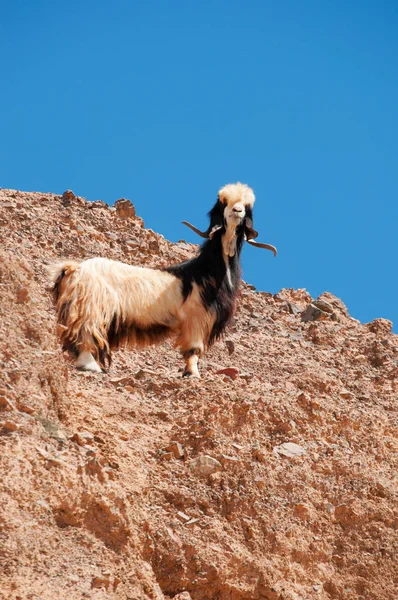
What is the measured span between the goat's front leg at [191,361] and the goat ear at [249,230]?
1748 millimetres

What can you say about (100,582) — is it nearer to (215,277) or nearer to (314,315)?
(215,277)

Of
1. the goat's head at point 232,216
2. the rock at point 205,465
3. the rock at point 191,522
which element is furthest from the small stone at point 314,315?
the rock at point 191,522

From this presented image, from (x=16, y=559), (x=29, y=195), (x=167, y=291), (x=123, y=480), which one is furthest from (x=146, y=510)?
(x=29, y=195)

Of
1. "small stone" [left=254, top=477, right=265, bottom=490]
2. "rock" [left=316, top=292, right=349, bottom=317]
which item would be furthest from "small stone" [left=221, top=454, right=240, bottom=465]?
"rock" [left=316, top=292, right=349, bottom=317]

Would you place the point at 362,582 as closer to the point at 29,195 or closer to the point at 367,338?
the point at 367,338

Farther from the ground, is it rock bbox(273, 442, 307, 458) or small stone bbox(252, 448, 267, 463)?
rock bbox(273, 442, 307, 458)

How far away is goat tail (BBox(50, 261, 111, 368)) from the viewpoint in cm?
1106

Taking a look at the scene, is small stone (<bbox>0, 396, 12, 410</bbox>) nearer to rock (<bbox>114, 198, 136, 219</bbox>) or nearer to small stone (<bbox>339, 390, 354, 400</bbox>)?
small stone (<bbox>339, 390, 354, 400</bbox>)

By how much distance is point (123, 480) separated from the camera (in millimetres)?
7895

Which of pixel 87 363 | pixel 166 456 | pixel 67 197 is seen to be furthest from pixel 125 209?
pixel 166 456

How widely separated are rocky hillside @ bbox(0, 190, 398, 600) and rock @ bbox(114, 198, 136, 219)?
15.8 feet

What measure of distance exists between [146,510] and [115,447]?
0.69 metres

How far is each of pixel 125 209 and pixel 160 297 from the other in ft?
17.4

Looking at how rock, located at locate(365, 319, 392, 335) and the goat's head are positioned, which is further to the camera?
rock, located at locate(365, 319, 392, 335)
